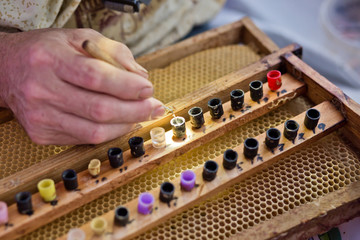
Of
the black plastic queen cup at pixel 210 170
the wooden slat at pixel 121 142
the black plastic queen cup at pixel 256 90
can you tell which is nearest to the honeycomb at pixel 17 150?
the wooden slat at pixel 121 142

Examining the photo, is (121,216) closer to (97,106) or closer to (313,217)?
(97,106)

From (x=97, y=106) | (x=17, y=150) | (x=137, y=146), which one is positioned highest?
(x=97, y=106)

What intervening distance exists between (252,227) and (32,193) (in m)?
0.56

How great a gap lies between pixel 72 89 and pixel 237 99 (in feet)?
1.48

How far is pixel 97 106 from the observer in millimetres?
940

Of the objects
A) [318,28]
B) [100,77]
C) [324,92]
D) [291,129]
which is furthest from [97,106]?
[318,28]

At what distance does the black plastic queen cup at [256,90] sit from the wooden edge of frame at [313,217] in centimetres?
33

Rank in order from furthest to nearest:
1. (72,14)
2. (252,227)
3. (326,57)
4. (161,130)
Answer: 1. (326,57)
2. (72,14)
3. (161,130)
4. (252,227)

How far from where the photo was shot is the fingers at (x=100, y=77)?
922 mm

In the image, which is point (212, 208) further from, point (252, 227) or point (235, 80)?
point (235, 80)

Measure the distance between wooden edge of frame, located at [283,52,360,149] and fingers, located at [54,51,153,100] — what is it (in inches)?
20.5

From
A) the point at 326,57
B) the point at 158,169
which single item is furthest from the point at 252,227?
the point at 326,57

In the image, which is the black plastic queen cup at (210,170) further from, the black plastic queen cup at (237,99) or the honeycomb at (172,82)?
the honeycomb at (172,82)

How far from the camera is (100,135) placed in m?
0.99
